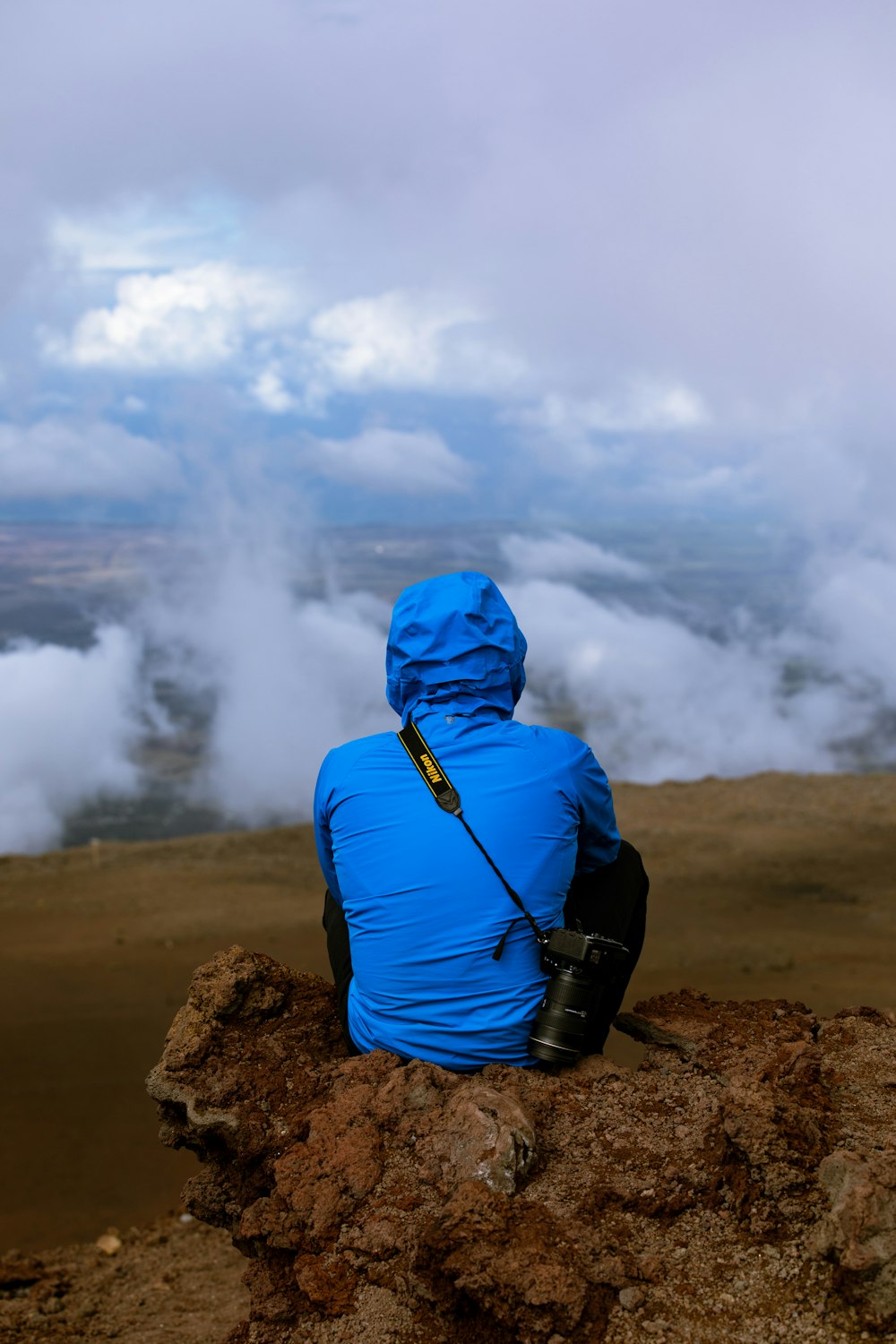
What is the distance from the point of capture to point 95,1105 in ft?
21.6

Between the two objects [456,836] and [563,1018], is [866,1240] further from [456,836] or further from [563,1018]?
[456,836]

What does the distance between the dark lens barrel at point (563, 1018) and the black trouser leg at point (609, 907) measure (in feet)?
0.94

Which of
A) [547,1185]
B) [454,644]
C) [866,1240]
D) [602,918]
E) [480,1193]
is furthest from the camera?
[602,918]

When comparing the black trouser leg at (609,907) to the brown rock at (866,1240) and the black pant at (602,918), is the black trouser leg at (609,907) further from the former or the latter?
the brown rock at (866,1240)

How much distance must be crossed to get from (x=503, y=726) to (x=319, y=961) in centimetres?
652

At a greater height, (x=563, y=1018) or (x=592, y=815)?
(x=592, y=815)

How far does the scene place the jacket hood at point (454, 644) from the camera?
3145mm

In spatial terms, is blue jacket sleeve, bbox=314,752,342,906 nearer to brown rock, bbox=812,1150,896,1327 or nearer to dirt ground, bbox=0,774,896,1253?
brown rock, bbox=812,1150,896,1327

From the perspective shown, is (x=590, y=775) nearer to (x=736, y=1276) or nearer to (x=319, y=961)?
(x=736, y=1276)

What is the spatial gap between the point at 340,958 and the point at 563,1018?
72cm

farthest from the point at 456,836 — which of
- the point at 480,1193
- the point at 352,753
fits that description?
the point at 480,1193

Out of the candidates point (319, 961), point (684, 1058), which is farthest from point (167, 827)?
point (684, 1058)

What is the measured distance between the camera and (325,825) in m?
3.30

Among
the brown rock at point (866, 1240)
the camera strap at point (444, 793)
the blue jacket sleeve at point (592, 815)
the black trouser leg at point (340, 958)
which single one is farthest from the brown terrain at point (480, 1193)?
the blue jacket sleeve at point (592, 815)
